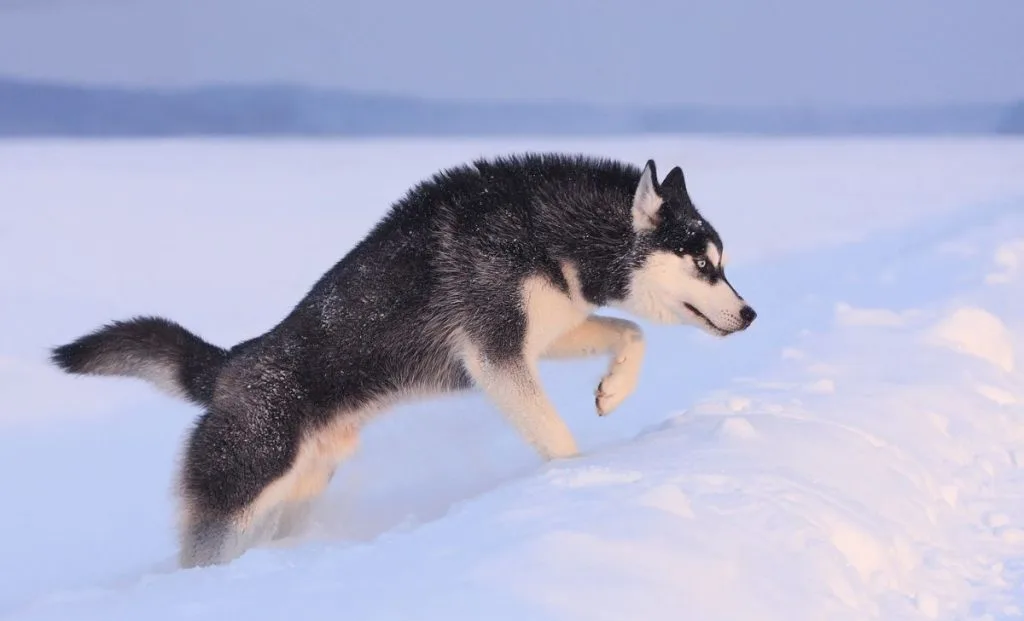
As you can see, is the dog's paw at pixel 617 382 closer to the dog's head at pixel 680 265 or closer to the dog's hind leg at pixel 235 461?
the dog's head at pixel 680 265

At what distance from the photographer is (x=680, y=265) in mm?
5293

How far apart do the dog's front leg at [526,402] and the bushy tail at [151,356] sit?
4.37 feet

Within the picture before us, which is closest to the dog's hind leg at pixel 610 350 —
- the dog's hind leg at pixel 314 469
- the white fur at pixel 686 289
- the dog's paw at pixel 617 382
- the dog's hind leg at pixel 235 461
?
the dog's paw at pixel 617 382

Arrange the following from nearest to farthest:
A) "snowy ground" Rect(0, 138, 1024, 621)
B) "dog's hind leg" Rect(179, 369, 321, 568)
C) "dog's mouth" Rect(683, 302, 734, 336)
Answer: "snowy ground" Rect(0, 138, 1024, 621) < "dog's hind leg" Rect(179, 369, 321, 568) < "dog's mouth" Rect(683, 302, 734, 336)

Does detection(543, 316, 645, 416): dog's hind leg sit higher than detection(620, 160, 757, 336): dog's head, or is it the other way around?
detection(620, 160, 757, 336): dog's head

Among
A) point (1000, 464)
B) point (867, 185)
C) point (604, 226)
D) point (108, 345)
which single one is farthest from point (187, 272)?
point (867, 185)

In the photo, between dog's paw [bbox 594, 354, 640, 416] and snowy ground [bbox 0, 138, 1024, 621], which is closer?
snowy ground [bbox 0, 138, 1024, 621]

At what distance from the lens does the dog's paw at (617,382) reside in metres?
5.42

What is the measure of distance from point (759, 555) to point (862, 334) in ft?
13.3

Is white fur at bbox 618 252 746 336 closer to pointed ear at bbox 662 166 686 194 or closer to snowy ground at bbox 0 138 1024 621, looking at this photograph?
pointed ear at bbox 662 166 686 194

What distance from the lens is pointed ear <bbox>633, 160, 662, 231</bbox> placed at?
5.20 metres

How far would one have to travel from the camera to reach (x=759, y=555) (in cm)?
377

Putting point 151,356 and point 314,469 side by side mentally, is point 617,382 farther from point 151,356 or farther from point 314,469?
point 151,356

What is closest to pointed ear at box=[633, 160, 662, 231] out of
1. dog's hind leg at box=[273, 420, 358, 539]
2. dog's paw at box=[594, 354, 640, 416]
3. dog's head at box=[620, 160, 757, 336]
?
dog's head at box=[620, 160, 757, 336]
